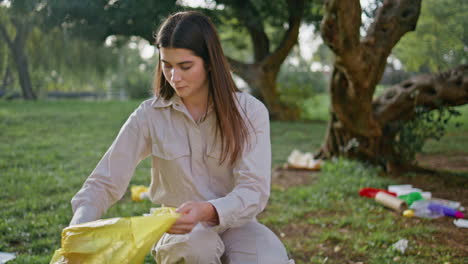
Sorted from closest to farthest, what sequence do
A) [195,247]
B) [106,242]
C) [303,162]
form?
1. [106,242]
2. [195,247]
3. [303,162]

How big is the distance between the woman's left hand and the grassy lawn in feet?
4.03

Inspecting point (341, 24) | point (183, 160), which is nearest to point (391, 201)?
point (341, 24)

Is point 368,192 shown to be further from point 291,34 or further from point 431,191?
point 291,34

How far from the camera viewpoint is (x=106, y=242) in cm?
169

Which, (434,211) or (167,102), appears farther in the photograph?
(434,211)

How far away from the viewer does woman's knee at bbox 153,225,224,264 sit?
1.94 metres

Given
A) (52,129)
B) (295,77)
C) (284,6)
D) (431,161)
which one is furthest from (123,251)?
(295,77)

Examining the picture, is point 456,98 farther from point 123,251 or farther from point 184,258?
point 123,251

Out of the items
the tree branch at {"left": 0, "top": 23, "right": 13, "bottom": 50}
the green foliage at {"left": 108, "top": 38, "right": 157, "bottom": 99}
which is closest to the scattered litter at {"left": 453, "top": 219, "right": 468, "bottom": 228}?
the tree branch at {"left": 0, "top": 23, "right": 13, "bottom": 50}

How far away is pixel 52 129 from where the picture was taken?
30.2 feet

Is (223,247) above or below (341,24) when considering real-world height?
below

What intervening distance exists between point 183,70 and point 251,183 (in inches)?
22.8

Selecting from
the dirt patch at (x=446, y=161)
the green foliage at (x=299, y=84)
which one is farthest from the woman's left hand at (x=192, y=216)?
the green foliage at (x=299, y=84)

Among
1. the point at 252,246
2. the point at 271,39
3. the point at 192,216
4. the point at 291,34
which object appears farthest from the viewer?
the point at 271,39
